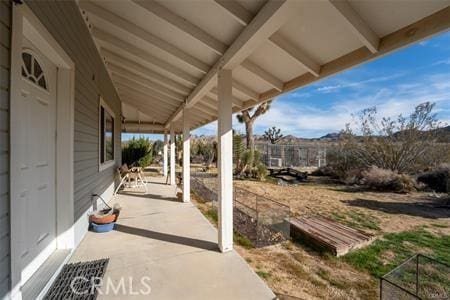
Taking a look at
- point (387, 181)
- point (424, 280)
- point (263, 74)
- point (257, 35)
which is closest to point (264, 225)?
point (424, 280)

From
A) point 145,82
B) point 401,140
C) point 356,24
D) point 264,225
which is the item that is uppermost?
point 145,82

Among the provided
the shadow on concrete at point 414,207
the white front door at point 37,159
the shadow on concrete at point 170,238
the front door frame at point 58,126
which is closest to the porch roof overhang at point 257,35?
the front door frame at point 58,126

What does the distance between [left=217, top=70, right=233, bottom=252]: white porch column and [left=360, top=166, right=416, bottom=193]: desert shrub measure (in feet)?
28.5

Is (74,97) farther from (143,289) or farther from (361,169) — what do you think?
(361,169)

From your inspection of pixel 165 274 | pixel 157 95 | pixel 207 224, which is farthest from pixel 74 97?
pixel 157 95

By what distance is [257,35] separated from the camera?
2.16 meters

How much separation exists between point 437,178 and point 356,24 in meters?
10.6

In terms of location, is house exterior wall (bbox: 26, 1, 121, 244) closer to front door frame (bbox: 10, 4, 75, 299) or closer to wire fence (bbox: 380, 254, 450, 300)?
front door frame (bbox: 10, 4, 75, 299)

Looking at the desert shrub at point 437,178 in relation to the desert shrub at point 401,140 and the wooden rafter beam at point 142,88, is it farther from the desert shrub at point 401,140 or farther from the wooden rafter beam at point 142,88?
the wooden rafter beam at point 142,88

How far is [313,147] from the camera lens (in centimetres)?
1773

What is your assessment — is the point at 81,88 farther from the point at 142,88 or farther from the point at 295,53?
the point at 295,53

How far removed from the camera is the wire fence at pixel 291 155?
17.7m

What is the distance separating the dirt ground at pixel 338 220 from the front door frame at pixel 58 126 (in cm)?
224

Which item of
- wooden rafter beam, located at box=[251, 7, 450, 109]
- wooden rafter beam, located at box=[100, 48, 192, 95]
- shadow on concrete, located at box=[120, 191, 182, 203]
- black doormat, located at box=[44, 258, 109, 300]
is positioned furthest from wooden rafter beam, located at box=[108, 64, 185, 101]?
black doormat, located at box=[44, 258, 109, 300]
